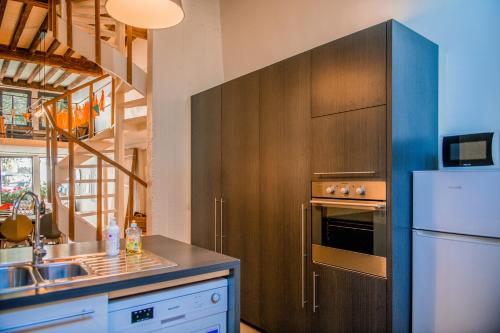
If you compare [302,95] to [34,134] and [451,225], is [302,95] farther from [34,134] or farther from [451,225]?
[34,134]

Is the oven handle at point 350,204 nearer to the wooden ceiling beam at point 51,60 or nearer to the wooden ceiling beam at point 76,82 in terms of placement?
the wooden ceiling beam at point 51,60

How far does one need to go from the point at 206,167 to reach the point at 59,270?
1905mm

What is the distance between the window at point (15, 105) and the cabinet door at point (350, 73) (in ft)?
6.95

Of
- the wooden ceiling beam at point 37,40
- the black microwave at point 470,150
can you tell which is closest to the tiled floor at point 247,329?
the black microwave at point 470,150

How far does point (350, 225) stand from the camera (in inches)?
82.5

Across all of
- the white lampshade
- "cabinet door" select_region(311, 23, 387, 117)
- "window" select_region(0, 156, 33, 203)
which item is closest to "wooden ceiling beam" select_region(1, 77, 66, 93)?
"window" select_region(0, 156, 33, 203)

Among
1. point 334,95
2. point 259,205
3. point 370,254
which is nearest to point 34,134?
point 259,205

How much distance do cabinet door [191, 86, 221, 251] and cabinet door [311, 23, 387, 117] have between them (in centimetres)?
124

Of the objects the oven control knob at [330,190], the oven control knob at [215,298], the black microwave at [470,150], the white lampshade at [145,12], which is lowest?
the oven control knob at [215,298]

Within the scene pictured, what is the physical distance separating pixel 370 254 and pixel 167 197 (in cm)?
224

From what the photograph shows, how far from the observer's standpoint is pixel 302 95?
2.41m

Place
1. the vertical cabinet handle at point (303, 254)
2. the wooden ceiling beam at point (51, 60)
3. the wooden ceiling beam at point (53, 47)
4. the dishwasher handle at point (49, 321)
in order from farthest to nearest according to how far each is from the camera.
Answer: the wooden ceiling beam at point (53, 47) < the wooden ceiling beam at point (51, 60) < the vertical cabinet handle at point (303, 254) < the dishwasher handle at point (49, 321)

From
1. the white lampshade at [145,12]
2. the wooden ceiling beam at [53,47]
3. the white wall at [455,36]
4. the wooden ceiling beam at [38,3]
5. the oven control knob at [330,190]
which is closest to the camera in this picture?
the white lampshade at [145,12]

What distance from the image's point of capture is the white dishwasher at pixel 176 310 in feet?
4.59
